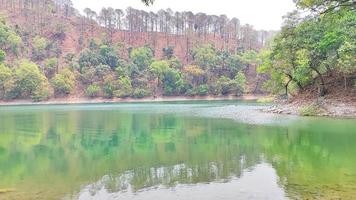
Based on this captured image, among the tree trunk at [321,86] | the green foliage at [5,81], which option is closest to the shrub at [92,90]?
the green foliage at [5,81]

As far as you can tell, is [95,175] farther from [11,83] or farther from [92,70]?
[92,70]

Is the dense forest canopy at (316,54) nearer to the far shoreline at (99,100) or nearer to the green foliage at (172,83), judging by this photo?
the far shoreline at (99,100)

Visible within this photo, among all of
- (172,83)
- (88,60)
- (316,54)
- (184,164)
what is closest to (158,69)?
(172,83)

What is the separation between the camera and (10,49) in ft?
306

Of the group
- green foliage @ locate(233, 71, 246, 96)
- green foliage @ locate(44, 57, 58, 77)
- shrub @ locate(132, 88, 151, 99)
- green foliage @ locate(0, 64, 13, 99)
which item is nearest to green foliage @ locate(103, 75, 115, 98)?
shrub @ locate(132, 88, 151, 99)

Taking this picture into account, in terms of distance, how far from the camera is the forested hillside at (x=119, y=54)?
3474 inches

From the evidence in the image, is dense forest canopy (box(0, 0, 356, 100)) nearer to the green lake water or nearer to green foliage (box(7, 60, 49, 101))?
green foliage (box(7, 60, 49, 101))

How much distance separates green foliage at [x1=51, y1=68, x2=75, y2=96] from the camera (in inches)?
3386

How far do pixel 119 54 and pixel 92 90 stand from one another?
17.7 meters

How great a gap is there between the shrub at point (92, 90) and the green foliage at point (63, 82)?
3662 mm

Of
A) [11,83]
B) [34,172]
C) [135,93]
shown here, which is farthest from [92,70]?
[34,172]

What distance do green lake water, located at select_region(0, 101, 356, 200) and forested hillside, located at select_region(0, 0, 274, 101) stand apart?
205 ft

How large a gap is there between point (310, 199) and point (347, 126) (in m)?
18.1

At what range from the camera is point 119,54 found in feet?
338
